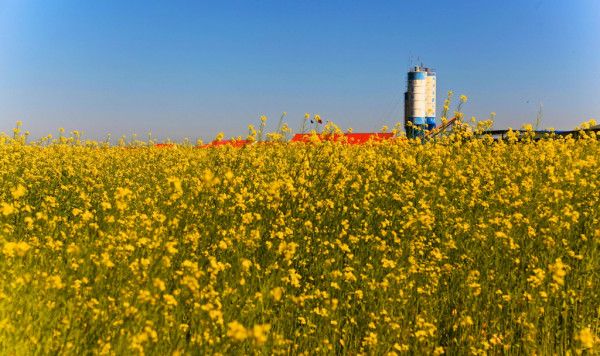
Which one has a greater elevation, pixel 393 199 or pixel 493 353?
pixel 393 199

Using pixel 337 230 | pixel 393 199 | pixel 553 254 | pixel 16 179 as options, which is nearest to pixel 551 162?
pixel 393 199

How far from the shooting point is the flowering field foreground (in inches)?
130

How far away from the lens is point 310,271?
4.94m

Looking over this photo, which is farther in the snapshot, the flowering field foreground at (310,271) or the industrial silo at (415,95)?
the industrial silo at (415,95)

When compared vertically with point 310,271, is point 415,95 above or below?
above

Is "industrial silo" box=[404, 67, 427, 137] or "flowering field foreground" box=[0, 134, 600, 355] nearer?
"flowering field foreground" box=[0, 134, 600, 355]

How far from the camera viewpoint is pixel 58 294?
3.54 m

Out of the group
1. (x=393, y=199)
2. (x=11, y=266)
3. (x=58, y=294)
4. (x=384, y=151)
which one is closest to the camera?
(x=58, y=294)

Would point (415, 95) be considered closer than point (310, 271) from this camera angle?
No

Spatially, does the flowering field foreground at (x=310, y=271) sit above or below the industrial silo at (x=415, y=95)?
below

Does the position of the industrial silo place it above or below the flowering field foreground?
above

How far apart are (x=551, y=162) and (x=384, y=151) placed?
10.9 ft

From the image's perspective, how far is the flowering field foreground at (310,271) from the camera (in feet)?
10.8

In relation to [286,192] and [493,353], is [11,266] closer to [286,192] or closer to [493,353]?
[286,192]
